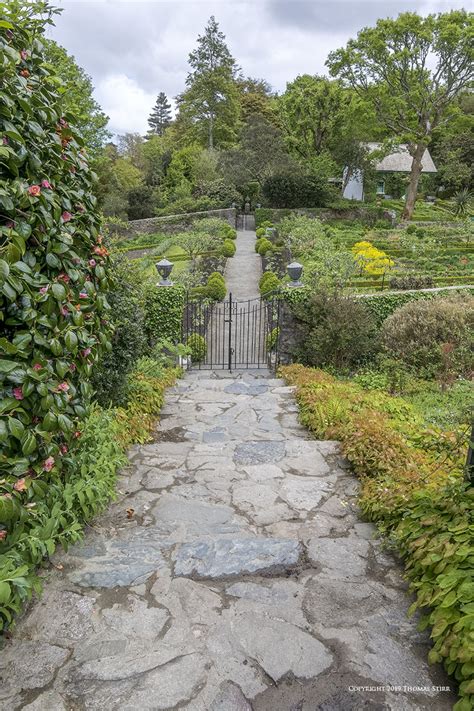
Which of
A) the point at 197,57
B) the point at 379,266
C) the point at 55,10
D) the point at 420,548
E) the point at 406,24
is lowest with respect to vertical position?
the point at 420,548

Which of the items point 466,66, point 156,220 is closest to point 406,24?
point 466,66

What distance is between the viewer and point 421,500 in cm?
249

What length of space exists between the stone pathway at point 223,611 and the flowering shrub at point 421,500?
0.49 ft

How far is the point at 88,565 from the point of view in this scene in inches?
95.4

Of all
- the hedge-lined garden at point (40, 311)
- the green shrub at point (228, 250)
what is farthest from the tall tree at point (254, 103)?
the hedge-lined garden at point (40, 311)

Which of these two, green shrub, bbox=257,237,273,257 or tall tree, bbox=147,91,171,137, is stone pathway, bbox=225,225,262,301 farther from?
tall tree, bbox=147,91,171,137

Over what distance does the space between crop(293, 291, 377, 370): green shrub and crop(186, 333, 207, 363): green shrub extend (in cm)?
199

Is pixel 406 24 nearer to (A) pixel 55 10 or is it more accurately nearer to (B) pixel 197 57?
(B) pixel 197 57

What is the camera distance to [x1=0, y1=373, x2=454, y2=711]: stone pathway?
1.75 m

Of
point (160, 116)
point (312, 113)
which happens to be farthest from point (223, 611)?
point (160, 116)

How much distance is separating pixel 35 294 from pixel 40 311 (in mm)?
91

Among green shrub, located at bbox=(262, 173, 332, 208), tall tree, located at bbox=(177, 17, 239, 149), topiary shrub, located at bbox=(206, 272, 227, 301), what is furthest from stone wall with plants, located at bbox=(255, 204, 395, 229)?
topiary shrub, located at bbox=(206, 272, 227, 301)

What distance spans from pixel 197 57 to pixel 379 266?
30232 millimetres

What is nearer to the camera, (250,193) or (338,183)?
(250,193)
